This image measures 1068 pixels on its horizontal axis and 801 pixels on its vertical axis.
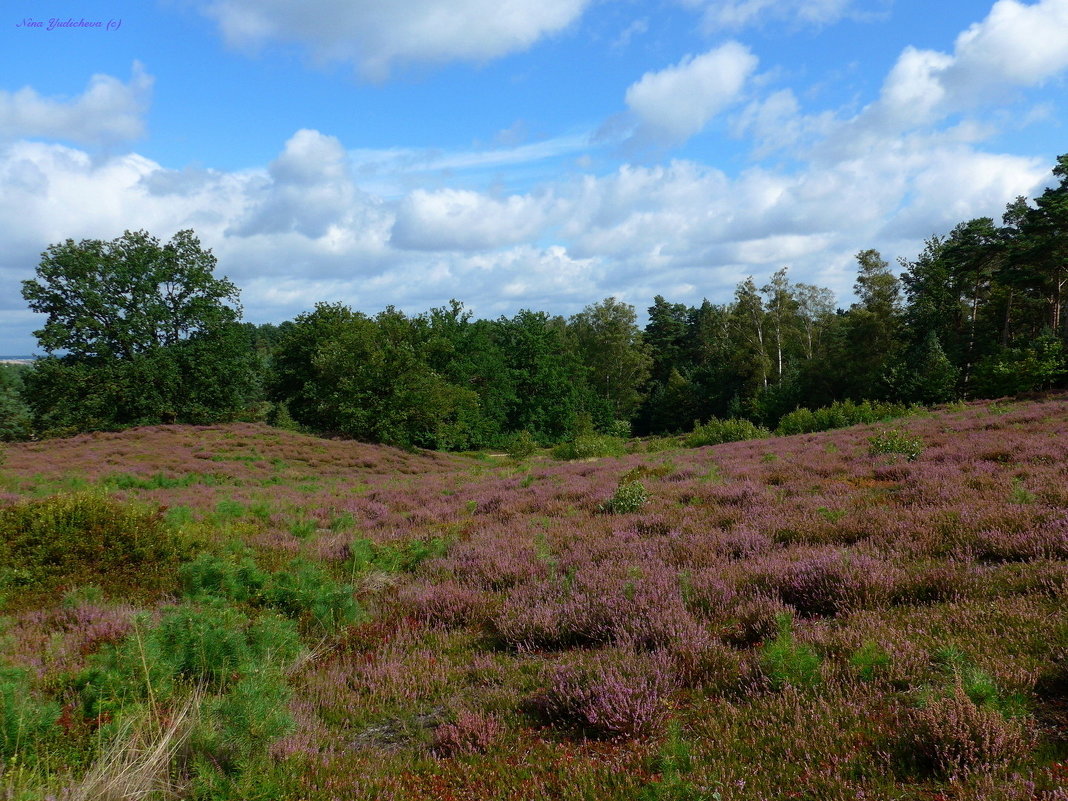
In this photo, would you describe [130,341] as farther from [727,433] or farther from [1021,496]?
[1021,496]

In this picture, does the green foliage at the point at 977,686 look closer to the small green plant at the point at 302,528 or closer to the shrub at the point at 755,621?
the shrub at the point at 755,621

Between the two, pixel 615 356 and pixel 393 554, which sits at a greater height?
pixel 615 356

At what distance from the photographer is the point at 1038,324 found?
4447cm

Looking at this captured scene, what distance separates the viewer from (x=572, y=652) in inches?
181

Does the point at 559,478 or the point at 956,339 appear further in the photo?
the point at 956,339

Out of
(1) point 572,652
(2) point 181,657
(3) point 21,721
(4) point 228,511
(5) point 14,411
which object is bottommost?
(4) point 228,511

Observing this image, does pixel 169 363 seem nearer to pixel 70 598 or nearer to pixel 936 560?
pixel 70 598

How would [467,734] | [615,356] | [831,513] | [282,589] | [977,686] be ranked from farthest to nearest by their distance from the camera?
[615,356], [831,513], [282,589], [467,734], [977,686]

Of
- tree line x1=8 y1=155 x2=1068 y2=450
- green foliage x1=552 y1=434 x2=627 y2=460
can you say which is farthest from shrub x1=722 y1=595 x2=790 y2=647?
tree line x1=8 y1=155 x2=1068 y2=450

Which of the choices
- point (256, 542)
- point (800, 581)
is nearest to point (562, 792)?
point (800, 581)

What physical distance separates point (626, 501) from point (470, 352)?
48979mm

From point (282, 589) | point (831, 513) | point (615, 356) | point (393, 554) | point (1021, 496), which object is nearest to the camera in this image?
point (282, 589)

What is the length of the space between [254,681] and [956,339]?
55.5 metres

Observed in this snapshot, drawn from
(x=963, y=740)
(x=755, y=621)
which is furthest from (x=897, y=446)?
(x=963, y=740)
